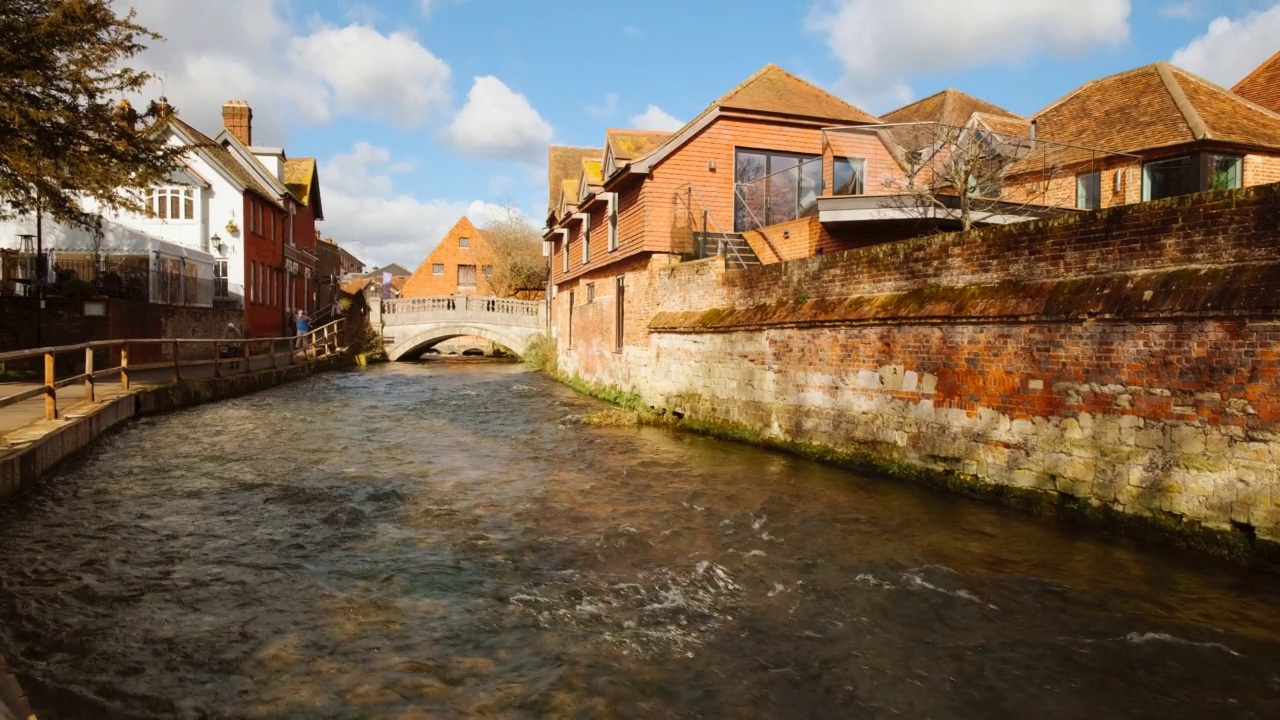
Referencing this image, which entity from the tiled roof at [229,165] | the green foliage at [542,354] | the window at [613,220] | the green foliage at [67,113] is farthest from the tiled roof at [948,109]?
the tiled roof at [229,165]

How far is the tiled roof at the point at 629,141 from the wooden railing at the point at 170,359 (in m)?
11.5

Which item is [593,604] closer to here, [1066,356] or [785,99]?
[1066,356]

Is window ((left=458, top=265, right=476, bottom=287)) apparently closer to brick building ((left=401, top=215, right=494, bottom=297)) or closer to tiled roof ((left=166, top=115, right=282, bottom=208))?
brick building ((left=401, top=215, right=494, bottom=297))

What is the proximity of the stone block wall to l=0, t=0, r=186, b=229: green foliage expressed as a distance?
40.4 feet

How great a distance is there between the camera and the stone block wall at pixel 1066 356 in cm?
643

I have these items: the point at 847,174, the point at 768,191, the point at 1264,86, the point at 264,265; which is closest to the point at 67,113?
the point at 768,191

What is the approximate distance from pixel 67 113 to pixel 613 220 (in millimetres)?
12299

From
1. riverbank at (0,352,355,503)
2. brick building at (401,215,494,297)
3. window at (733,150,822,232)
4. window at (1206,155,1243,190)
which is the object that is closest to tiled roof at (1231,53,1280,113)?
window at (1206,155,1243,190)

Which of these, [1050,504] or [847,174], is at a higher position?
[847,174]

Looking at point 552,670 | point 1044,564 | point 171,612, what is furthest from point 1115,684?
point 171,612

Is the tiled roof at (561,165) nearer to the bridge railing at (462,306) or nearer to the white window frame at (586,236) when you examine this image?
the bridge railing at (462,306)

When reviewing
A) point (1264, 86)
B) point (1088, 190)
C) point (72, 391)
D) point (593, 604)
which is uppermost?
point (1264, 86)

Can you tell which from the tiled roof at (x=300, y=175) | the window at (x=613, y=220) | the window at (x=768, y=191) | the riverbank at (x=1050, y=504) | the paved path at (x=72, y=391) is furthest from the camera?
the tiled roof at (x=300, y=175)

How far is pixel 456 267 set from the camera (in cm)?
5744
